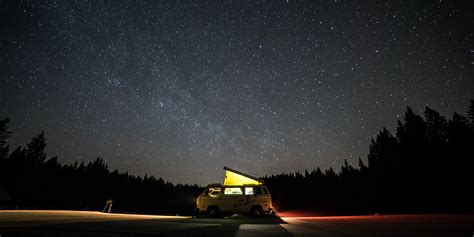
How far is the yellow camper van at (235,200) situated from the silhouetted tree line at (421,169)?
44.8 meters

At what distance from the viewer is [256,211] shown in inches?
552

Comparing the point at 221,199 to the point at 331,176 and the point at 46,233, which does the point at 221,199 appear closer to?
the point at 46,233

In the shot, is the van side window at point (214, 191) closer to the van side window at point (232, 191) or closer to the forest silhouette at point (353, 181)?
the van side window at point (232, 191)

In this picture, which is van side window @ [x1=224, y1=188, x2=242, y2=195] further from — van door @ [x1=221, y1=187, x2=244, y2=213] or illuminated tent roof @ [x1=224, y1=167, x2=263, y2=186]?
illuminated tent roof @ [x1=224, y1=167, x2=263, y2=186]

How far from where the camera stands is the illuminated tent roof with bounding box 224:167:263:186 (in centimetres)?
1962

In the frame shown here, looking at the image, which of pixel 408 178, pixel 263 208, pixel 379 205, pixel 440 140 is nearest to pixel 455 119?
pixel 440 140

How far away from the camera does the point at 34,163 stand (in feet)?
236

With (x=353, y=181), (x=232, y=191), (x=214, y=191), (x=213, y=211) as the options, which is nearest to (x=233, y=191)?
(x=232, y=191)

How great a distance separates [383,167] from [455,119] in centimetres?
1975

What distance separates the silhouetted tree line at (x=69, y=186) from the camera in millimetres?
64312

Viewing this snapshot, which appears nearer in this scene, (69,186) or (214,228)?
(214,228)

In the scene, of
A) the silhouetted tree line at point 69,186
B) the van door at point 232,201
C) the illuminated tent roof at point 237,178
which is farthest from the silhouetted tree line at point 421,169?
the silhouetted tree line at point 69,186

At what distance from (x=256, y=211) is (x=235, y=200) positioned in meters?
1.58

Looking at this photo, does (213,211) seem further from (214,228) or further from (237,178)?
(214,228)
